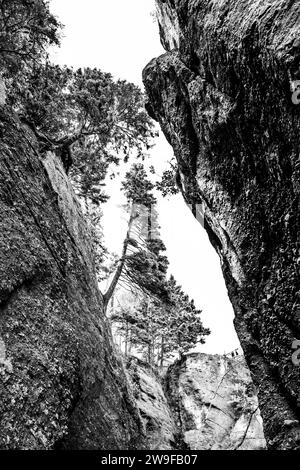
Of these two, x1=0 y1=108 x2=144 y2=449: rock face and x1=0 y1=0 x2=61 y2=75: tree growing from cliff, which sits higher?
x1=0 y1=0 x2=61 y2=75: tree growing from cliff

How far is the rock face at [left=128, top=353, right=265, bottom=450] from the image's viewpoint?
17.3 metres

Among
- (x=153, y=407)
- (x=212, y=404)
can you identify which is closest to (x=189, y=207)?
(x=153, y=407)

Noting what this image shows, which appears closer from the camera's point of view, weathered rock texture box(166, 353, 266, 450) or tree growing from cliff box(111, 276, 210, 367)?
weathered rock texture box(166, 353, 266, 450)

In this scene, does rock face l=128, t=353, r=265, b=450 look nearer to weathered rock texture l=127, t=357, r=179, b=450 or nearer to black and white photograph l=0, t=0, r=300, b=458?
weathered rock texture l=127, t=357, r=179, b=450

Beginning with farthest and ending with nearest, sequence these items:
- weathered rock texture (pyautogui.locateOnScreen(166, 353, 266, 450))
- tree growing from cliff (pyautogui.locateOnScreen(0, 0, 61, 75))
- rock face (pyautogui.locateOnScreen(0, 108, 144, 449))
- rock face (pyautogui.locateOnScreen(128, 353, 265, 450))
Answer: weathered rock texture (pyautogui.locateOnScreen(166, 353, 266, 450)) → rock face (pyautogui.locateOnScreen(128, 353, 265, 450)) → tree growing from cliff (pyautogui.locateOnScreen(0, 0, 61, 75)) → rock face (pyautogui.locateOnScreen(0, 108, 144, 449))

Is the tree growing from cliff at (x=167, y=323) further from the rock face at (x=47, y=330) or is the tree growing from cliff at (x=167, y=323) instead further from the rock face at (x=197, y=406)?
the rock face at (x=47, y=330)

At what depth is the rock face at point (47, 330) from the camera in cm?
503

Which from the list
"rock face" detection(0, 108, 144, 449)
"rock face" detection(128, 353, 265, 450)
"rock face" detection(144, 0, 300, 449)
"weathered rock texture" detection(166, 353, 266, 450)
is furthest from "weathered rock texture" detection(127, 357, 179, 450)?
"rock face" detection(144, 0, 300, 449)

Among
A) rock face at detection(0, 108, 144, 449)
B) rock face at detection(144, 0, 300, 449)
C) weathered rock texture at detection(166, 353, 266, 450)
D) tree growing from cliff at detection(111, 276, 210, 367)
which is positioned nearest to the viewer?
rock face at detection(0, 108, 144, 449)

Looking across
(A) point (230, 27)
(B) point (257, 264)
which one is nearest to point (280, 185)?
(B) point (257, 264)

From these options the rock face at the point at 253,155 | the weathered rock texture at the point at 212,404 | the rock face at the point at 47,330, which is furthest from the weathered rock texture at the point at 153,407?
the rock face at the point at 253,155

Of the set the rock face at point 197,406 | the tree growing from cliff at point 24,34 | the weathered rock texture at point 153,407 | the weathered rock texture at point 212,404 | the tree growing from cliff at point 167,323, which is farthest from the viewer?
the tree growing from cliff at point 167,323

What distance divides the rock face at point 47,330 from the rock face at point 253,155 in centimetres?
365
